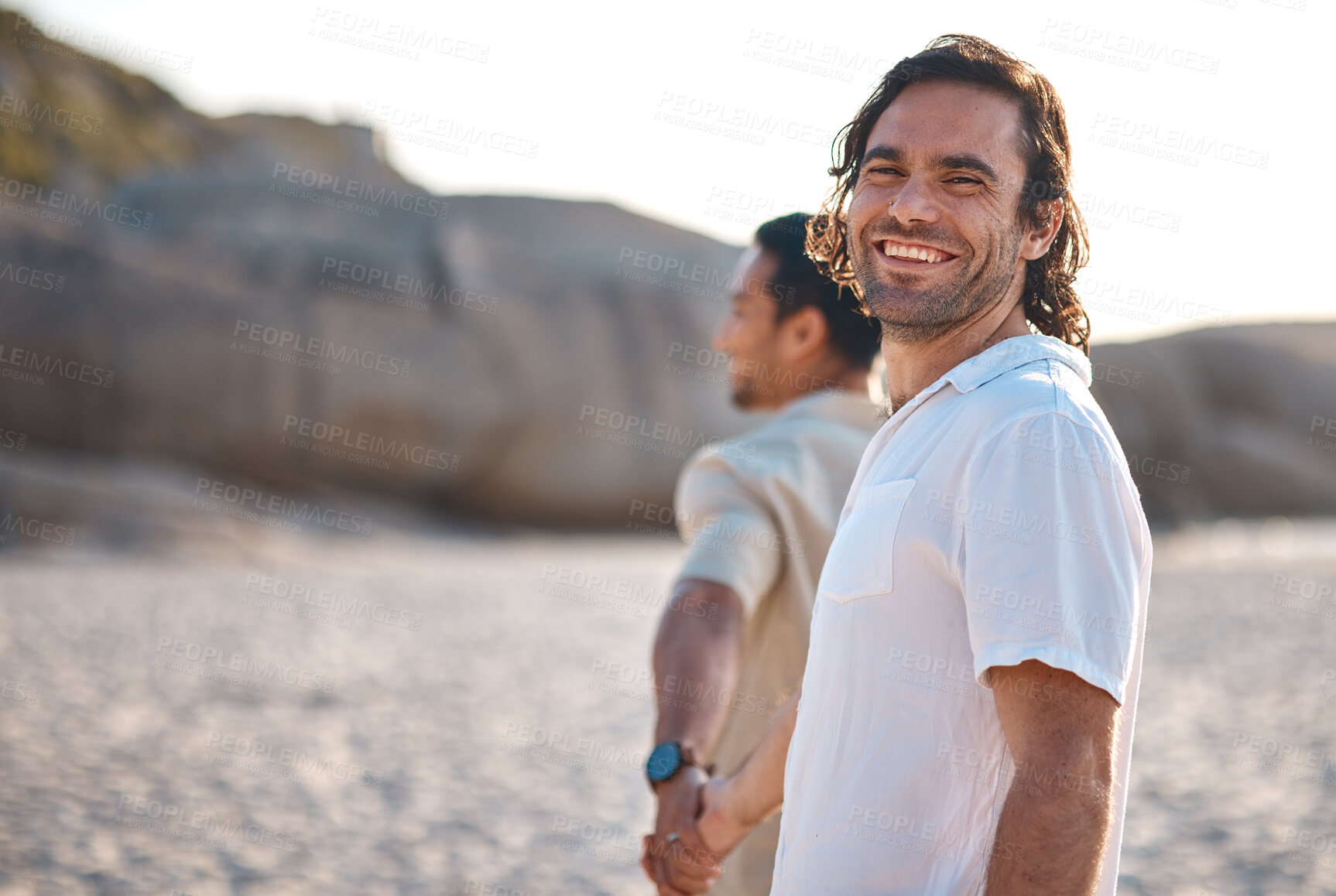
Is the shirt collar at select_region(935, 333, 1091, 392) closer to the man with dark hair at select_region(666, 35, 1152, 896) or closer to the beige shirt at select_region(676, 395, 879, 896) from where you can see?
the man with dark hair at select_region(666, 35, 1152, 896)

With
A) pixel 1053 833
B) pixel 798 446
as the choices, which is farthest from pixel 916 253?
pixel 798 446

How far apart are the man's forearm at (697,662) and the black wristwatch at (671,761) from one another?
1 cm

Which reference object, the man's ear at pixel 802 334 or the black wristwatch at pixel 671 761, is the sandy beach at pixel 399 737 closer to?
the black wristwatch at pixel 671 761

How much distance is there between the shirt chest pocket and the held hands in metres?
0.82

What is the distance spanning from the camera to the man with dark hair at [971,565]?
1163 millimetres

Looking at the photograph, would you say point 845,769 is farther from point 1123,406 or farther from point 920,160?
point 1123,406

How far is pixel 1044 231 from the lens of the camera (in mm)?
1581

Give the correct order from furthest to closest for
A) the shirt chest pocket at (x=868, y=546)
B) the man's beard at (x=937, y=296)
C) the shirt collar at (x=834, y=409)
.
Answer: the shirt collar at (x=834, y=409), the man's beard at (x=937, y=296), the shirt chest pocket at (x=868, y=546)

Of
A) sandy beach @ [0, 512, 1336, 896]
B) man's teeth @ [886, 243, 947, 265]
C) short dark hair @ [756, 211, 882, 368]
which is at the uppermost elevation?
short dark hair @ [756, 211, 882, 368]

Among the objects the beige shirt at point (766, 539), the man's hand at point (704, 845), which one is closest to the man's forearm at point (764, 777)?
the man's hand at point (704, 845)

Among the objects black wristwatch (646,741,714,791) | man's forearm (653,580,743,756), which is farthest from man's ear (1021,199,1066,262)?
black wristwatch (646,741,714,791)

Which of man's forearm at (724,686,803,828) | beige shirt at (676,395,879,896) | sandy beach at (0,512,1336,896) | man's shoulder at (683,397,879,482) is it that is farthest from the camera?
sandy beach at (0,512,1336,896)

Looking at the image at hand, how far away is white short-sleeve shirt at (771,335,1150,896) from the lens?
3.85 feet

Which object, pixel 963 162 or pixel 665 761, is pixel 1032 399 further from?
pixel 665 761
